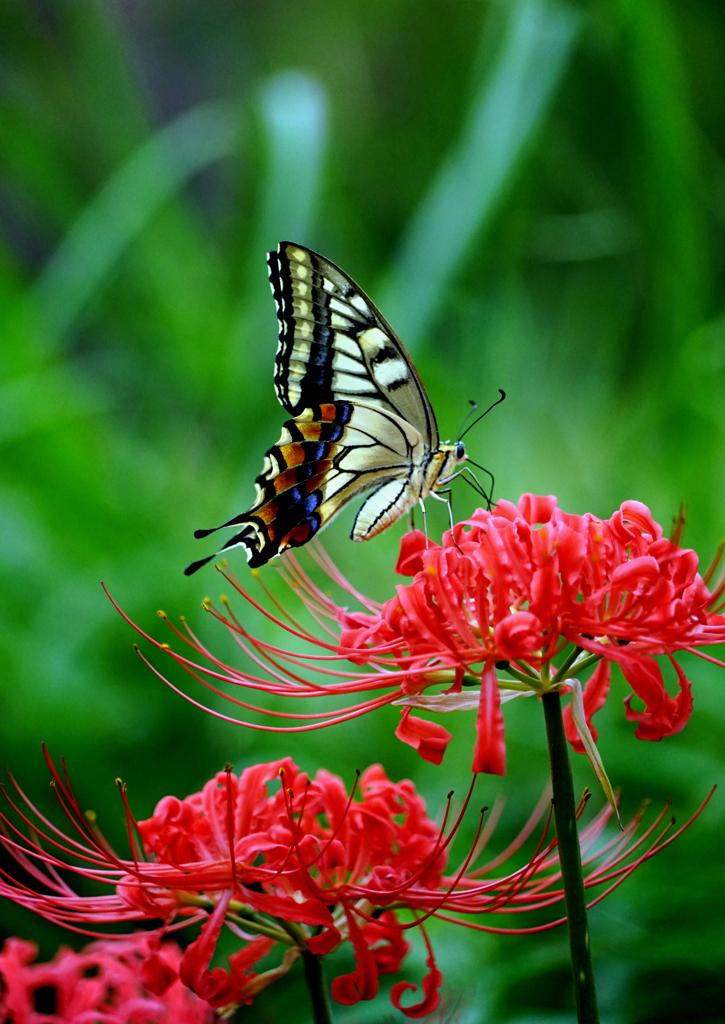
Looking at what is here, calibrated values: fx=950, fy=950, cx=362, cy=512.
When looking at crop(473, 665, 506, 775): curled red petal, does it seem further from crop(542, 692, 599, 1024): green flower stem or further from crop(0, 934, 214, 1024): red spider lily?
crop(0, 934, 214, 1024): red spider lily

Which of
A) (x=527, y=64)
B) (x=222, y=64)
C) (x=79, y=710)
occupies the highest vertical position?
(x=222, y=64)

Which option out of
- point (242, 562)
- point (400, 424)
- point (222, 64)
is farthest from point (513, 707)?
point (222, 64)

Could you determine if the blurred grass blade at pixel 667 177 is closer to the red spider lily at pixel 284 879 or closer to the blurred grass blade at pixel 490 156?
the blurred grass blade at pixel 490 156

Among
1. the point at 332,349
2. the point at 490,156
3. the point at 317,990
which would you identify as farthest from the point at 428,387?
the point at 317,990

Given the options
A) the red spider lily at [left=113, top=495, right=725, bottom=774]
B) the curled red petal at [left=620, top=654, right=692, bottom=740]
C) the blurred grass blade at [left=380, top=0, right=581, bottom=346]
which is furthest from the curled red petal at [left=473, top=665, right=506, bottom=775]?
the blurred grass blade at [left=380, top=0, right=581, bottom=346]

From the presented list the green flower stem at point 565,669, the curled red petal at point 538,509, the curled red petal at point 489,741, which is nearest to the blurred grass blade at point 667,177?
the curled red petal at point 538,509

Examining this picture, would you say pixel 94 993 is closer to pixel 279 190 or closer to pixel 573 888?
pixel 573 888

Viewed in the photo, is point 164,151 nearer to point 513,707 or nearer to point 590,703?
point 513,707

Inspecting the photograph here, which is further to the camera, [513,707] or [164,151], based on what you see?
[164,151]
